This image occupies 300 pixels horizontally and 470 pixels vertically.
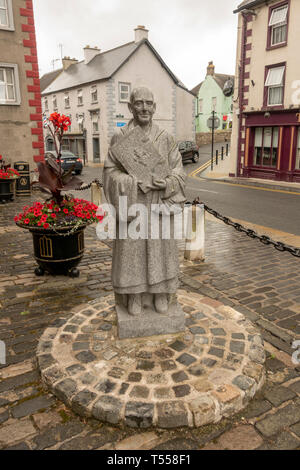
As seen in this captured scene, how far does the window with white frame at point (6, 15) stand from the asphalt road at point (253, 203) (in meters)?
7.33

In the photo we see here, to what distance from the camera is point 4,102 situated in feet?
47.8

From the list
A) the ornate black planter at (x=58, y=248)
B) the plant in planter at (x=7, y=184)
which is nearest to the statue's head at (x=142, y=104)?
the ornate black planter at (x=58, y=248)

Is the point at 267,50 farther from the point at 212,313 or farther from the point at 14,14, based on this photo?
the point at 212,313

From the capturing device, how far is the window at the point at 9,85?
47.7 ft

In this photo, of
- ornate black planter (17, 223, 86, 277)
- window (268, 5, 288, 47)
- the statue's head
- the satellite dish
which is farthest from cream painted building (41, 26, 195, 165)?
the statue's head

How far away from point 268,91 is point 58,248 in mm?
16064

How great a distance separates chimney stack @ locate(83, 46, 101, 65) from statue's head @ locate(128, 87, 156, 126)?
36.3 m

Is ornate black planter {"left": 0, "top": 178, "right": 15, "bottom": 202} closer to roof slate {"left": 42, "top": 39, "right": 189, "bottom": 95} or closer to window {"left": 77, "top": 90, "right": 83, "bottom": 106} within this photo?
roof slate {"left": 42, "top": 39, "right": 189, "bottom": 95}

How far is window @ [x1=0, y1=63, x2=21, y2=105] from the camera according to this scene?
47.7ft

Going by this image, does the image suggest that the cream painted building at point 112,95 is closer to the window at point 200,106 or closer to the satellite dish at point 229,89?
the satellite dish at point 229,89

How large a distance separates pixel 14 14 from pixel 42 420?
16.2 m

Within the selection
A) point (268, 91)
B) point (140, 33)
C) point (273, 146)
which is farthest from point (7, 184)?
point (140, 33)

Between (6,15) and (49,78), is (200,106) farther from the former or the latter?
(6,15)

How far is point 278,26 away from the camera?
1681 centimetres
